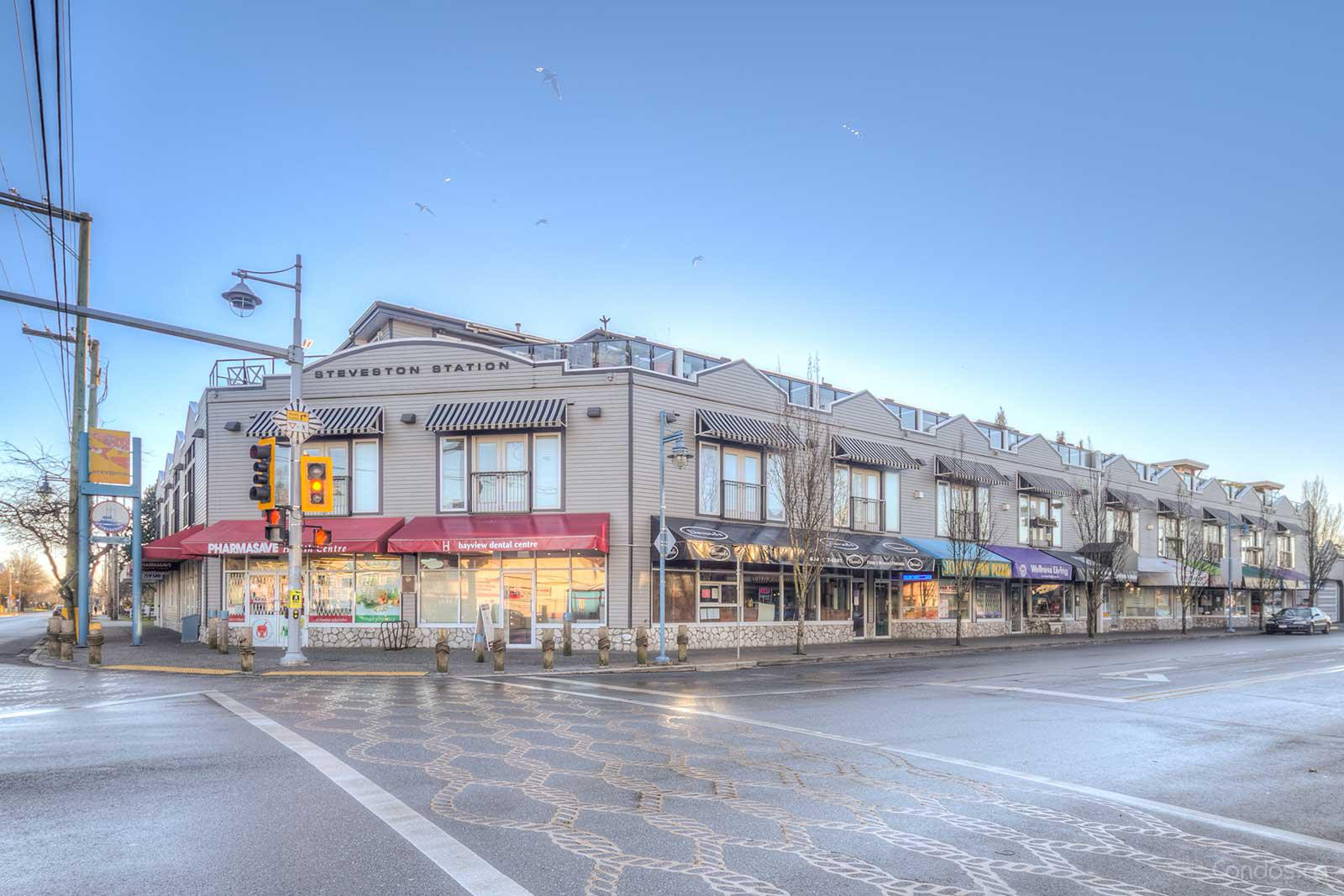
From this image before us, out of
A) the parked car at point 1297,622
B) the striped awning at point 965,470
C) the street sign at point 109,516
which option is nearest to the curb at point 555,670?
the street sign at point 109,516

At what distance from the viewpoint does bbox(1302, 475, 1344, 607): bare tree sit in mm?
55906

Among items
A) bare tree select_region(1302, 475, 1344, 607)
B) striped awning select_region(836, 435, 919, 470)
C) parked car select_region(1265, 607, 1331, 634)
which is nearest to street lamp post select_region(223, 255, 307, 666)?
striped awning select_region(836, 435, 919, 470)

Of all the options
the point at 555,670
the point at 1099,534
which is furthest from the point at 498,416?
the point at 1099,534

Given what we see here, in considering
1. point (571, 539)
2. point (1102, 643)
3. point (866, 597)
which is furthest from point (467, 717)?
point (1102, 643)

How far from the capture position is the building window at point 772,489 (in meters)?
29.4

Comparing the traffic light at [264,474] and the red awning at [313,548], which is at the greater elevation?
the traffic light at [264,474]

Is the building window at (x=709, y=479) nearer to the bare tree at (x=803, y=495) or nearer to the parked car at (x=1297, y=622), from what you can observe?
the bare tree at (x=803, y=495)

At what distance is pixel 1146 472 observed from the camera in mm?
48531

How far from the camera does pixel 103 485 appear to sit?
26.5 metres

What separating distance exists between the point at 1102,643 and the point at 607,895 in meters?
34.0

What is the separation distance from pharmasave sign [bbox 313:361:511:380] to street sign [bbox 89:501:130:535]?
23.1 feet

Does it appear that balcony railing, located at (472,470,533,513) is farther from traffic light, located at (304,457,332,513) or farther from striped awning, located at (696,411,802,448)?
traffic light, located at (304,457,332,513)

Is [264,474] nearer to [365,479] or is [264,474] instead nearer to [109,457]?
[365,479]

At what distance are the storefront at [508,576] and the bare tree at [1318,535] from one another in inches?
1986
